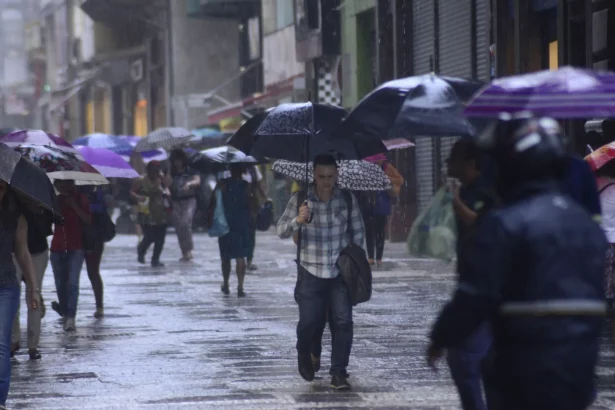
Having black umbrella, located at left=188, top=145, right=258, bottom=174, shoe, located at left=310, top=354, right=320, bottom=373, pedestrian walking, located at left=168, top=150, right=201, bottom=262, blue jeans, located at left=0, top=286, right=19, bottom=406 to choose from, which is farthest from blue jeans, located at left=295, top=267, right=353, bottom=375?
pedestrian walking, located at left=168, top=150, right=201, bottom=262

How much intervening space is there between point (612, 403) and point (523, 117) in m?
4.34

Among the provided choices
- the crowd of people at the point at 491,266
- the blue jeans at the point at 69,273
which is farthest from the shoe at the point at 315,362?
the blue jeans at the point at 69,273

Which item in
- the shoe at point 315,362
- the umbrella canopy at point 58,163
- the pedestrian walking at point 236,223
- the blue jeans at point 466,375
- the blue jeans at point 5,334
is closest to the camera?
the blue jeans at point 466,375

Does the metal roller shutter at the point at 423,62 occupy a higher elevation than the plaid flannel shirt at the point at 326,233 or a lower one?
higher

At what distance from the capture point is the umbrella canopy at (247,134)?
1116 cm

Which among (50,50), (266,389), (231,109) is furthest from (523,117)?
(50,50)

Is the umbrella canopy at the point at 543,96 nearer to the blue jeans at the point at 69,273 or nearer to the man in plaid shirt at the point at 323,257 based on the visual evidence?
the man in plaid shirt at the point at 323,257

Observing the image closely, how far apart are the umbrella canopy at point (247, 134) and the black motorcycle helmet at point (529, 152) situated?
638 cm

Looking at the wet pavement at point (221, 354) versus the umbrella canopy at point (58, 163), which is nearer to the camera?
the wet pavement at point (221, 354)

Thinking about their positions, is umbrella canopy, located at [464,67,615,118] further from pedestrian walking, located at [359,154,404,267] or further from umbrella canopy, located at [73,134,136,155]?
umbrella canopy, located at [73,134,136,155]

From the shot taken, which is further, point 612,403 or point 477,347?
point 612,403

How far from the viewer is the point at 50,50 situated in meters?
87.6

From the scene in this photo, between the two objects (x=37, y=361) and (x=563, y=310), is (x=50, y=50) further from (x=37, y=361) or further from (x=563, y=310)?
(x=563, y=310)

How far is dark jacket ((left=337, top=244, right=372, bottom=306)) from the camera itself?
9.43 meters
